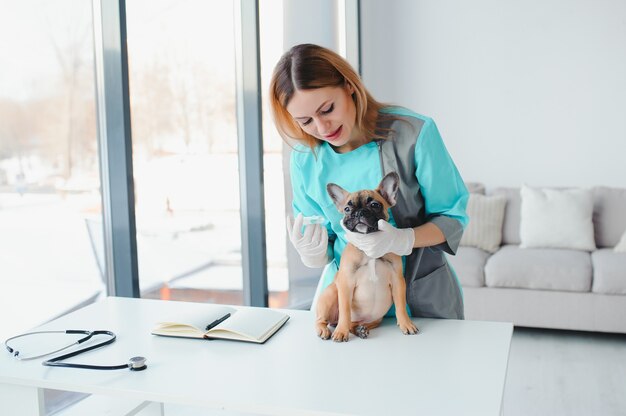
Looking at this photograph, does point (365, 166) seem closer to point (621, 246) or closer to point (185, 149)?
point (185, 149)

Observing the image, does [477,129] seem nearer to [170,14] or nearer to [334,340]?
[170,14]

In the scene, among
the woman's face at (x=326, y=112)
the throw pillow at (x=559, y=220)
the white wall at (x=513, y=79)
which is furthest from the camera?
the white wall at (x=513, y=79)

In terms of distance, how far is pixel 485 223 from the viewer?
4.15 meters

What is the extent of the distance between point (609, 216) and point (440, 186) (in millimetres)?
2907

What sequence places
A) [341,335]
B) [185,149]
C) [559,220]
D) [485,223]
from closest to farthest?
[341,335]
[185,149]
[559,220]
[485,223]

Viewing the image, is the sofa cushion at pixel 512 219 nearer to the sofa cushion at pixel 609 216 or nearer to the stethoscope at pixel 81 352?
the sofa cushion at pixel 609 216

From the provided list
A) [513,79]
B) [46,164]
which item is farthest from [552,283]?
[46,164]

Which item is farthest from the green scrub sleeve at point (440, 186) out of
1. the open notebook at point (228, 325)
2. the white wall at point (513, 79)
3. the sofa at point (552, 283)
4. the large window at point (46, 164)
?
the white wall at point (513, 79)

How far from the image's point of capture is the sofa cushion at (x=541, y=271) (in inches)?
142

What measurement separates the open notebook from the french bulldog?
0.14 meters

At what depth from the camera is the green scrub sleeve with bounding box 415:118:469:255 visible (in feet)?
5.21

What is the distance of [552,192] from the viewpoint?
13.4 feet

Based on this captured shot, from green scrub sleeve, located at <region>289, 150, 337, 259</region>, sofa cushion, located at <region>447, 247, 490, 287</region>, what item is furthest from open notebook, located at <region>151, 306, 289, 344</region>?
sofa cushion, located at <region>447, 247, 490, 287</region>

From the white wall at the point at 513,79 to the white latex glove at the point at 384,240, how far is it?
332 cm
